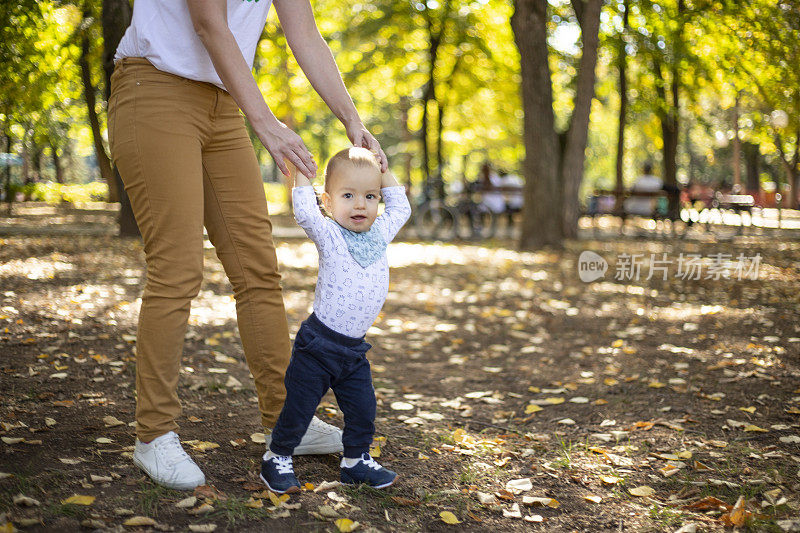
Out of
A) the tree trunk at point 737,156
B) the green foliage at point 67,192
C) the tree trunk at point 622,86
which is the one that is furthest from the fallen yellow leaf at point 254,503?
the tree trunk at point 622,86

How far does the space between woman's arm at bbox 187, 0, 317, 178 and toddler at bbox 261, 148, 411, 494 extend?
0.09m

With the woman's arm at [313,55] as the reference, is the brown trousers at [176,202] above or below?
below

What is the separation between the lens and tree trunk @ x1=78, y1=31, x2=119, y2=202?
7345 millimetres

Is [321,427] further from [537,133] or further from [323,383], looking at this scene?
[537,133]

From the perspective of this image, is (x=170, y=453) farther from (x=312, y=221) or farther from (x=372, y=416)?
(x=312, y=221)

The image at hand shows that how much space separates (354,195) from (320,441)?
1049mm

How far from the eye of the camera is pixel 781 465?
9.93ft

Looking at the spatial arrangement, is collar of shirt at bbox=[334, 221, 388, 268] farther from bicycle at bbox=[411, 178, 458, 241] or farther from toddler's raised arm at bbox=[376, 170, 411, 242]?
bicycle at bbox=[411, 178, 458, 241]

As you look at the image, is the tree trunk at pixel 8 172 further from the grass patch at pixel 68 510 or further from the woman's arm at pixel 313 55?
the grass patch at pixel 68 510

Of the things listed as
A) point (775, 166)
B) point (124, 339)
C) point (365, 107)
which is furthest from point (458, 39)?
point (124, 339)

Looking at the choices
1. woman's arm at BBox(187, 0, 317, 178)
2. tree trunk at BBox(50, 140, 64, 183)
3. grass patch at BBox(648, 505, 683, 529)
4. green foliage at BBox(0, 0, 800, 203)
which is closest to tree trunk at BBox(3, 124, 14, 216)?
green foliage at BBox(0, 0, 800, 203)

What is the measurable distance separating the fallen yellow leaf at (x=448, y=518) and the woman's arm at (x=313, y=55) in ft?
4.51

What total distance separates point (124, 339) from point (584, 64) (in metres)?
9.12

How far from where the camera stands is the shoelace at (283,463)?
8.47 feet
